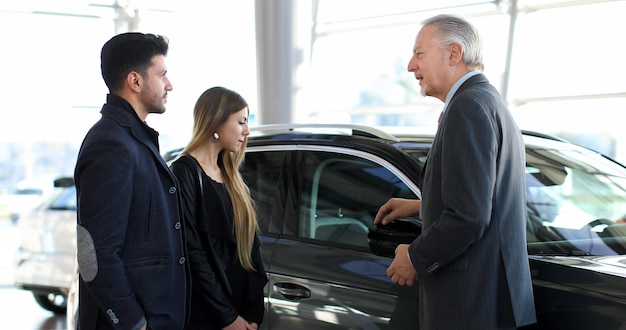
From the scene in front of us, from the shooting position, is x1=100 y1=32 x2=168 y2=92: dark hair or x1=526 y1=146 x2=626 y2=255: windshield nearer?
x1=100 y1=32 x2=168 y2=92: dark hair

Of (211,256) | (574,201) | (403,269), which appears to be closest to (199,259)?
(211,256)

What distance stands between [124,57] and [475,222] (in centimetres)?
104

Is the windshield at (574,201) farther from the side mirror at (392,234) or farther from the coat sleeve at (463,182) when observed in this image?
the coat sleeve at (463,182)

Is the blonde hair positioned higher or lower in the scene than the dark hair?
lower

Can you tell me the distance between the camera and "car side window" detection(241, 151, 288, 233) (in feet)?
9.65

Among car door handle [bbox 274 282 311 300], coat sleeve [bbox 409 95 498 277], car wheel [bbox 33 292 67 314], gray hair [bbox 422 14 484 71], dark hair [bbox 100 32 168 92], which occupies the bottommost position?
car wheel [bbox 33 292 67 314]

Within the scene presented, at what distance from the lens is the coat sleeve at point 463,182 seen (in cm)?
194

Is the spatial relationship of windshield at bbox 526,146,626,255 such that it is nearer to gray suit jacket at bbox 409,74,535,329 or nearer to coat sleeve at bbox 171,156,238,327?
gray suit jacket at bbox 409,74,535,329

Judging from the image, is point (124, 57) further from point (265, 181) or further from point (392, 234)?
point (265, 181)

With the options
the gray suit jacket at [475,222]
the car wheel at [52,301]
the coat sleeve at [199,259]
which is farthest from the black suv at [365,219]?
the car wheel at [52,301]

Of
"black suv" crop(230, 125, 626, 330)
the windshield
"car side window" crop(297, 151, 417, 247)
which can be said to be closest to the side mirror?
"black suv" crop(230, 125, 626, 330)

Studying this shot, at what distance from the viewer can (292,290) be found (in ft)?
8.81

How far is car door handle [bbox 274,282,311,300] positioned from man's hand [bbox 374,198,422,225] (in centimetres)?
39

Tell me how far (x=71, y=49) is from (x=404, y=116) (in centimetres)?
380
